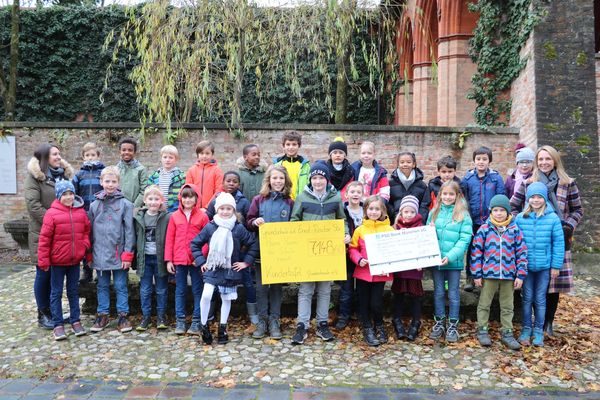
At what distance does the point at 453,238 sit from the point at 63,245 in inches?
157

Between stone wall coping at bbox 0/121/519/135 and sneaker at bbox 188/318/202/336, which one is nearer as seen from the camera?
sneaker at bbox 188/318/202/336

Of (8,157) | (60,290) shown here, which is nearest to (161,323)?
(60,290)

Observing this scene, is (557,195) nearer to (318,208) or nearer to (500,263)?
(500,263)

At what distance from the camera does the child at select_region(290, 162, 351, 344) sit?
190 inches

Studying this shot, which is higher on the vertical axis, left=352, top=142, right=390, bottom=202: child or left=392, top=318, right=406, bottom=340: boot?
left=352, top=142, right=390, bottom=202: child

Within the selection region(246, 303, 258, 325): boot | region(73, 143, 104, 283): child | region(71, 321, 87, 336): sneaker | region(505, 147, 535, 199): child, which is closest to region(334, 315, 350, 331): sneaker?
region(246, 303, 258, 325): boot

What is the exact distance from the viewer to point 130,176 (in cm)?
575

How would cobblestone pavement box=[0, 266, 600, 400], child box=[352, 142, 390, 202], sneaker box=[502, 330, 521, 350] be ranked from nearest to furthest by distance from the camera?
cobblestone pavement box=[0, 266, 600, 400]
sneaker box=[502, 330, 521, 350]
child box=[352, 142, 390, 202]

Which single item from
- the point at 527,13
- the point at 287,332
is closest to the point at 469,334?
the point at 287,332

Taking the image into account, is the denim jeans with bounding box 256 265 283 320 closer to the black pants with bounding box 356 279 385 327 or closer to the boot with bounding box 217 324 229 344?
the boot with bounding box 217 324 229 344

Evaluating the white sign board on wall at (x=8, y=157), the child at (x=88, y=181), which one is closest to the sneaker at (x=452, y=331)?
the child at (x=88, y=181)

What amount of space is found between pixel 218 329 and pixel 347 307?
1.41 meters

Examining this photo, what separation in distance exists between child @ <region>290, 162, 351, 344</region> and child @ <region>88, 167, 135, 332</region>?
71.8 inches

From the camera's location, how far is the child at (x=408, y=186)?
5414 millimetres
